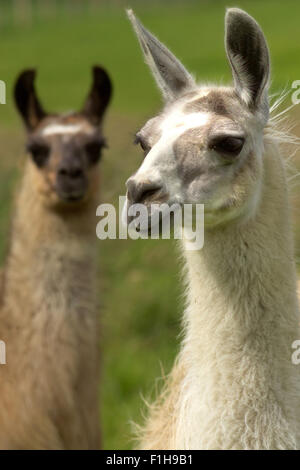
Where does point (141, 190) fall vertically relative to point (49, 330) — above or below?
above

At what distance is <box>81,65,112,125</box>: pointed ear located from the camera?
6207 millimetres

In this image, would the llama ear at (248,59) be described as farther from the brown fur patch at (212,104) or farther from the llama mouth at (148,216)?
the llama mouth at (148,216)

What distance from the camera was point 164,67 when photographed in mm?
3428

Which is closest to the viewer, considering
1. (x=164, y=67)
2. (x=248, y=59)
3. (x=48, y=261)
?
(x=248, y=59)

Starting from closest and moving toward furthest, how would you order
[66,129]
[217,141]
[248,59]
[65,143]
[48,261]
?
[217,141]
[248,59]
[48,261]
[65,143]
[66,129]

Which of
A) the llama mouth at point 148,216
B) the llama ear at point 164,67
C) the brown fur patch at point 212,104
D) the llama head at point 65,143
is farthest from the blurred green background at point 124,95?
the llama mouth at point 148,216

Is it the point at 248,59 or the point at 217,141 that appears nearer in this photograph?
the point at 217,141

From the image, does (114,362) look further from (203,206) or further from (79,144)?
(203,206)

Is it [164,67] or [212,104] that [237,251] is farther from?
[164,67]

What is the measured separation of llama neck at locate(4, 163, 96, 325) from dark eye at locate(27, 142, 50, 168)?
0.36 feet

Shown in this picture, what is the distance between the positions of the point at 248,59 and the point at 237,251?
2.12 ft

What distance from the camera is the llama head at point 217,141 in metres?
3.04

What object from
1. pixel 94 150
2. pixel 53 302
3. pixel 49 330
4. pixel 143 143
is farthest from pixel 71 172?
pixel 143 143
